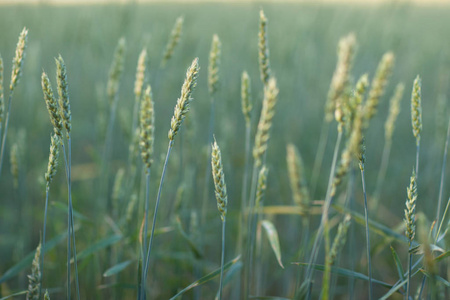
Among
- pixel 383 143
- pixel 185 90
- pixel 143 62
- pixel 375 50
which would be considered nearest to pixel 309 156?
pixel 383 143

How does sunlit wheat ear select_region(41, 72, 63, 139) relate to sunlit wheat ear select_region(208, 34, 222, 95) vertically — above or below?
below

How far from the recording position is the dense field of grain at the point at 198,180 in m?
1.80

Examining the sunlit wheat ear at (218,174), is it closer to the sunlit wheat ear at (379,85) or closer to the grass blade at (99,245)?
the sunlit wheat ear at (379,85)

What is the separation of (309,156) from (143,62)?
248 cm

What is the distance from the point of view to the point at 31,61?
2736 millimetres

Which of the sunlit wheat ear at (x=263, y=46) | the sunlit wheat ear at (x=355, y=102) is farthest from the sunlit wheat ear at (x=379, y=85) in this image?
the sunlit wheat ear at (x=263, y=46)

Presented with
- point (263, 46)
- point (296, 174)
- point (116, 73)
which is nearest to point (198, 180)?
point (116, 73)

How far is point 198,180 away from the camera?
10.4ft

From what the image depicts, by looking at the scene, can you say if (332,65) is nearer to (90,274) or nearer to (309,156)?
(309,156)

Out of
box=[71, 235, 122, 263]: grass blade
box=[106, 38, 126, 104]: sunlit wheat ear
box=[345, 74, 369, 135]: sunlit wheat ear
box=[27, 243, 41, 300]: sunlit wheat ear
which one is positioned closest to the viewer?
box=[345, 74, 369, 135]: sunlit wheat ear

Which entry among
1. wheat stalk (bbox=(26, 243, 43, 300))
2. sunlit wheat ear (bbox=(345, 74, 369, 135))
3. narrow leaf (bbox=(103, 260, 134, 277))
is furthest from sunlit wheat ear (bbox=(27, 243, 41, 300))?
sunlit wheat ear (bbox=(345, 74, 369, 135))

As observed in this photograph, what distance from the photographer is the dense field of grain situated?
5.92 ft

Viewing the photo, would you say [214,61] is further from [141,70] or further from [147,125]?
[147,125]

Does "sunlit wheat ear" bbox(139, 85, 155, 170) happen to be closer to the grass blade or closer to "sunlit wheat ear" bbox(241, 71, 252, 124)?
"sunlit wheat ear" bbox(241, 71, 252, 124)
